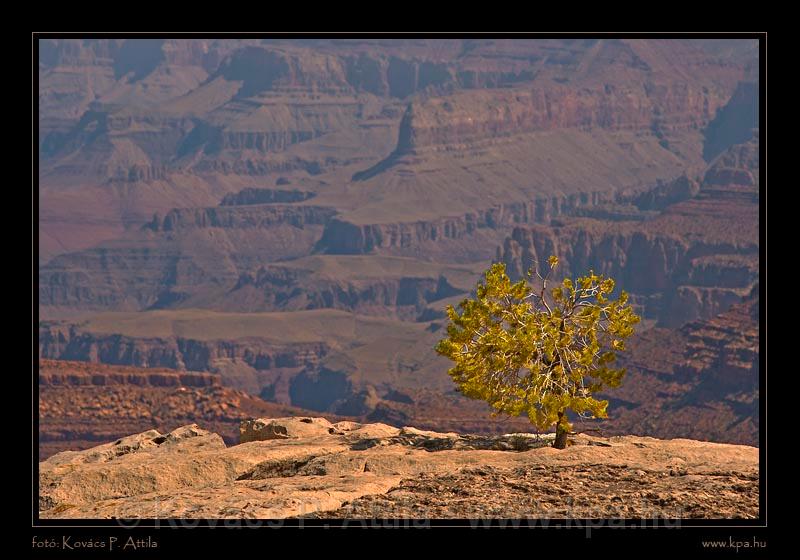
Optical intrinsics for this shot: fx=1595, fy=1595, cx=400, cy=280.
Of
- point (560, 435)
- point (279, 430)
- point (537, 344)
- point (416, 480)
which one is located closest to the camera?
point (416, 480)

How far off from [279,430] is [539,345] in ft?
31.6

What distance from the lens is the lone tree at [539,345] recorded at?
109 ft

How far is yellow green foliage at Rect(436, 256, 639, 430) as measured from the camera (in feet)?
109

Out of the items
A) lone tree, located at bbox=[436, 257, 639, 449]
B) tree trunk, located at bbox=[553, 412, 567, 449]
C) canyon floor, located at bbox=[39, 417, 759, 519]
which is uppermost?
lone tree, located at bbox=[436, 257, 639, 449]

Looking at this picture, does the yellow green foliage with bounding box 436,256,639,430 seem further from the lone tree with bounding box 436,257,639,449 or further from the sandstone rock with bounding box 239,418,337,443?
the sandstone rock with bounding box 239,418,337,443

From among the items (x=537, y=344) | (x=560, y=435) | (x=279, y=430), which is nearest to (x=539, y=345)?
(x=537, y=344)

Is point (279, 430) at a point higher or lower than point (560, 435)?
lower

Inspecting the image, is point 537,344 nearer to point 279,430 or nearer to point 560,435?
point 560,435

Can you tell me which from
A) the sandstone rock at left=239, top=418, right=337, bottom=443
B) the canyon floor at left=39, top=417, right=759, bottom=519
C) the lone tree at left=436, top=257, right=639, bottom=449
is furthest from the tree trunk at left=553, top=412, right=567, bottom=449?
the sandstone rock at left=239, top=418, right=337, bottom=443

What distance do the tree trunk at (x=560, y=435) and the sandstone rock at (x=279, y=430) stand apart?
28.1ft

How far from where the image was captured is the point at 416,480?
30.8 metres

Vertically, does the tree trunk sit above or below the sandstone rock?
above

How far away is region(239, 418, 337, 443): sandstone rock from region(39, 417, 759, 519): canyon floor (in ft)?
5.13

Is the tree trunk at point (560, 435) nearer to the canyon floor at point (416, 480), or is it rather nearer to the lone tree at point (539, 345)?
the lone tree at point (539, 345)
